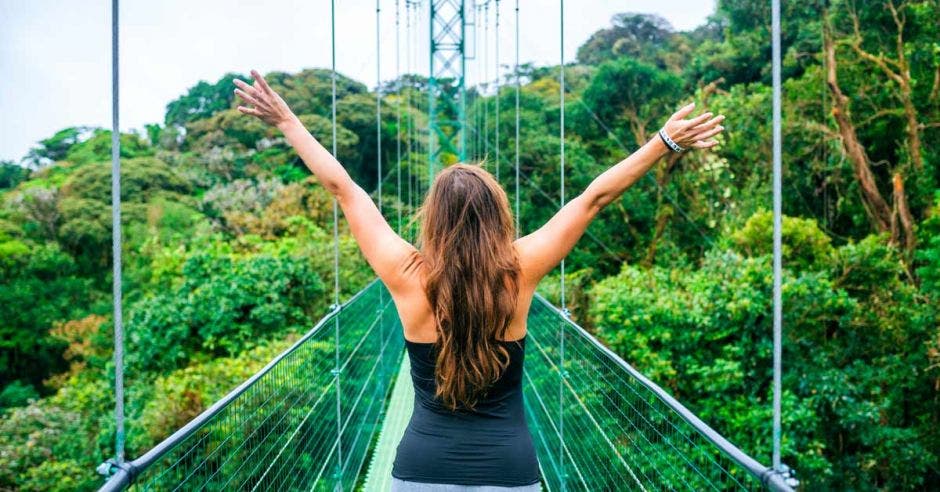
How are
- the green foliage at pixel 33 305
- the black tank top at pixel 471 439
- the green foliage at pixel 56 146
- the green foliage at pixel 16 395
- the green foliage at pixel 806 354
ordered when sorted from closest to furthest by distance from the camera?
1. the black tank top at pixel 471 439
2. the green foliage at pixel 806 354
3. the green foliage at pixel 16 395
4. the green foliage at pixel 33 305
5. the green foliage at pixel 56 146

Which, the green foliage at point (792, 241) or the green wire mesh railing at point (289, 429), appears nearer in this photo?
the green wire mesh railing at point (289, 429)

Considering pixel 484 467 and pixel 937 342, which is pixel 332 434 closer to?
pixel 484 467

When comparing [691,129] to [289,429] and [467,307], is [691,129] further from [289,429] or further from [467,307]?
[289,429]

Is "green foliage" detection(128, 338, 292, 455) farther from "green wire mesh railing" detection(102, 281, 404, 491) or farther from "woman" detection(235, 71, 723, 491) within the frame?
"woman" detection(235, 71, 723, 491)

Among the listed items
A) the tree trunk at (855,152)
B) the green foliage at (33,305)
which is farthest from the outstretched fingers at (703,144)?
the green foliage at (33,305)

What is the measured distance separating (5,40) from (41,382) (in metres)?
8.01

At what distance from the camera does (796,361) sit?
6.00 meters

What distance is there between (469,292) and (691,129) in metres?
0.38

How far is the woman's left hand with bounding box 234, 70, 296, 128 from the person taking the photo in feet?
3.42

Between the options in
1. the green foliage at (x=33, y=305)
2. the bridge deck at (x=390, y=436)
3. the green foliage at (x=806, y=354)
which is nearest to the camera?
the bridge deck at (x=390, y=436)

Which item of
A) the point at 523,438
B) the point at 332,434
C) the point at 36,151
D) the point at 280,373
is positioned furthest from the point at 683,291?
the point at 36,151

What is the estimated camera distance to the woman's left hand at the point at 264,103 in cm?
104

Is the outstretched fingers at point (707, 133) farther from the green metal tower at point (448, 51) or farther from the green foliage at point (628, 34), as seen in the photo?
the green foliage at point (628, 34)

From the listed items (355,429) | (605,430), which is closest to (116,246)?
(605,430)
